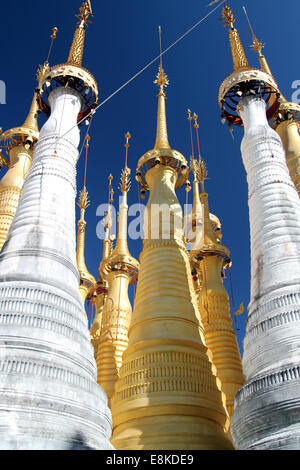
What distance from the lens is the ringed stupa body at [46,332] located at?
5309mm

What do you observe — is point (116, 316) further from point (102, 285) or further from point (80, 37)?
point (80, 37)

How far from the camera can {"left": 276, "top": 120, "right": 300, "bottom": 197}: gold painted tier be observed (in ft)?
53.6

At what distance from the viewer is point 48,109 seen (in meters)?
12.9

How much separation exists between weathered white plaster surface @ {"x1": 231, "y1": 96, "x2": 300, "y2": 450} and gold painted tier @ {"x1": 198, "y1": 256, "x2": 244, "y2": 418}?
7.16 m

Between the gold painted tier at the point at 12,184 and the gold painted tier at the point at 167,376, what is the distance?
6609mm

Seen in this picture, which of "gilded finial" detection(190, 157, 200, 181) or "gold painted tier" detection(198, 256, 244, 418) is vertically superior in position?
"gilded finial" detection(190, 157, 200, 181)

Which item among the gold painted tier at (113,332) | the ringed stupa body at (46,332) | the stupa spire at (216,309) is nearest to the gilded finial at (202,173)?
the stupa spire at (216,309)

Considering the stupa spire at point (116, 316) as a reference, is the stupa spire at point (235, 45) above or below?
above

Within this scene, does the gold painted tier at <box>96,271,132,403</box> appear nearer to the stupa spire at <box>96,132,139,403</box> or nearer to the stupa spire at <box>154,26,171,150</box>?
the stupa spire at <box>96,132,139,403</box>

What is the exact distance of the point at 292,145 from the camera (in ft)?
56.5

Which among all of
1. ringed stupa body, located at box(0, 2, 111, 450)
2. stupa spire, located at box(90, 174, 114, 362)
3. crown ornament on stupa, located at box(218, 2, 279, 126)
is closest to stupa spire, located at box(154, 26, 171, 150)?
crown ornament on stupa, located at box(218, 2, 279, 126)

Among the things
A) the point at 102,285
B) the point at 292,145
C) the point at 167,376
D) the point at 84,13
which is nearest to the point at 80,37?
the point at 84,13

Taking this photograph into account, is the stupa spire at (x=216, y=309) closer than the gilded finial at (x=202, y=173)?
Yes

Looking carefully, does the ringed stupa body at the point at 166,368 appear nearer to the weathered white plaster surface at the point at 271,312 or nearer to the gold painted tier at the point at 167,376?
the gold painted tier at the point at 167,376
